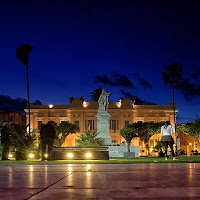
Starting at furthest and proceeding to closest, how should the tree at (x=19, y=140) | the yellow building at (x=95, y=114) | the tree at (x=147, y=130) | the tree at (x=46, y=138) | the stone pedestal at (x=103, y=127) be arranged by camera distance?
the yellow building at (x=95, y=114) < the tree at (x=147, y=130) < the stone pedestal at (x=103, y=127) < the tree at (x=19, y=140) < the tree at (x=46, y=138)

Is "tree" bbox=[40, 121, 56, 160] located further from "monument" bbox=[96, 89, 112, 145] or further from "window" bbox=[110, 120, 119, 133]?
"window" bbox=[110, 120, 119, 133]

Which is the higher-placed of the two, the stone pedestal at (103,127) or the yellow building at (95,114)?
the yellow building at (95,114)

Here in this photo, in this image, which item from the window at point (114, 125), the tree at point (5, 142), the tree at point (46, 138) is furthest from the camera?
the window at point (114, 125)

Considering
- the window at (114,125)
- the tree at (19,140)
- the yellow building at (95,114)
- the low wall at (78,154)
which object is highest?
the yellow building at (95,114)

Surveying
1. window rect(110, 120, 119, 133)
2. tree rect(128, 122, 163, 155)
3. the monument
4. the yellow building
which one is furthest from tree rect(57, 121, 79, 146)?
the monument

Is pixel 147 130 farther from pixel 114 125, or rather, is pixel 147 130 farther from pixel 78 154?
pixel 78 154

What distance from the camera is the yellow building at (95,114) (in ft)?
260

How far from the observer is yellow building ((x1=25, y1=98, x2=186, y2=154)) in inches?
3115

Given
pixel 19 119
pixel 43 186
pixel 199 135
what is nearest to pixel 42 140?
pixel 43 186

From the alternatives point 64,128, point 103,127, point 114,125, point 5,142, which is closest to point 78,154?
point 5,142

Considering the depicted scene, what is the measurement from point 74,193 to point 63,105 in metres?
77.7

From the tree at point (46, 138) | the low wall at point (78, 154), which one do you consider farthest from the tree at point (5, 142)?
the low wall at point (78, 154)

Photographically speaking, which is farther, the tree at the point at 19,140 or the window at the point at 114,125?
the window at the point at 114,125

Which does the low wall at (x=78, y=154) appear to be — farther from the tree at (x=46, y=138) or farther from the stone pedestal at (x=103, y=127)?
the stone pedestal at (x=103, y=127)
